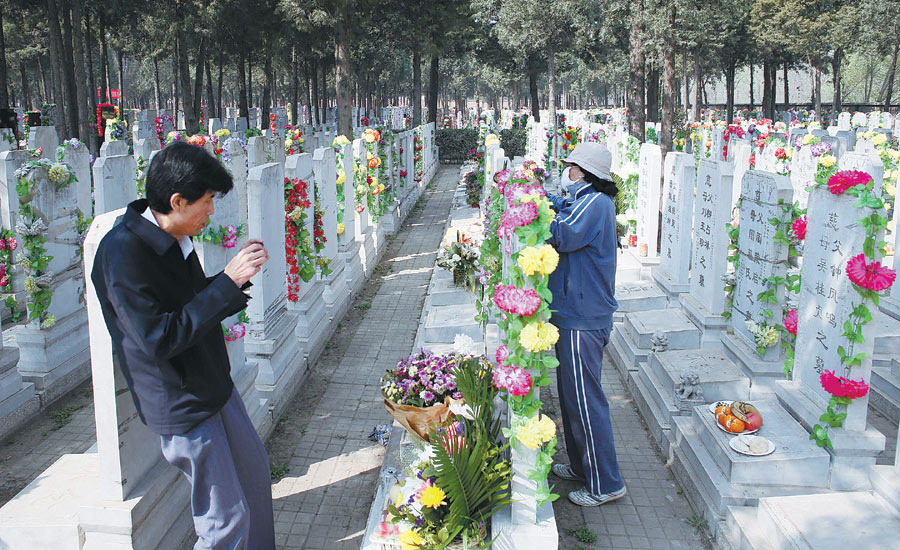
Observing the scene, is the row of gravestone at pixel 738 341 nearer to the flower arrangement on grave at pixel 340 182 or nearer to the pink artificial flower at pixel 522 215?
the pink artificial flower at pixel 522 215

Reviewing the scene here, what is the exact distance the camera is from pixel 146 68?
237ft

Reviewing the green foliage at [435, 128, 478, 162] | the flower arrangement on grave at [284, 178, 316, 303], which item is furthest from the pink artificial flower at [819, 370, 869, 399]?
the green foliage at [435, 128, 478, 162]

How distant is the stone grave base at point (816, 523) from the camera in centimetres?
353

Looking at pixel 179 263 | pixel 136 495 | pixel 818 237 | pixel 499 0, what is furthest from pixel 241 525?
pixel 499 0

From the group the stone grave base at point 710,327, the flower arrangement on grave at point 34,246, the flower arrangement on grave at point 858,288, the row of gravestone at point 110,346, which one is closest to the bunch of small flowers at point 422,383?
the row of gravestone at point 110,346

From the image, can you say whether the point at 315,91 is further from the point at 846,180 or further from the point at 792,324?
the point at 846,180

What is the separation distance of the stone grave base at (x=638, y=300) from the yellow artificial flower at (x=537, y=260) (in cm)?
433

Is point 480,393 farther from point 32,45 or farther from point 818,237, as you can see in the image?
point 32,45

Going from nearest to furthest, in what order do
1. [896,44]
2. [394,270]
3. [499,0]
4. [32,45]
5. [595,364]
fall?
[595,364] → [394,270] → [896,44] → [499,0] → [32,45]

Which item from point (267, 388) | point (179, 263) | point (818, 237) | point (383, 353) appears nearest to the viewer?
point (179, 263)

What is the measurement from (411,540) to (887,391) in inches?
175

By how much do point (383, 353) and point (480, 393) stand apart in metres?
3.20

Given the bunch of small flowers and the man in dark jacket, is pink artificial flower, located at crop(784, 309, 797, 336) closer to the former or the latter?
the bunch of small flowers

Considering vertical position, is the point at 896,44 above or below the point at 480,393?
above
